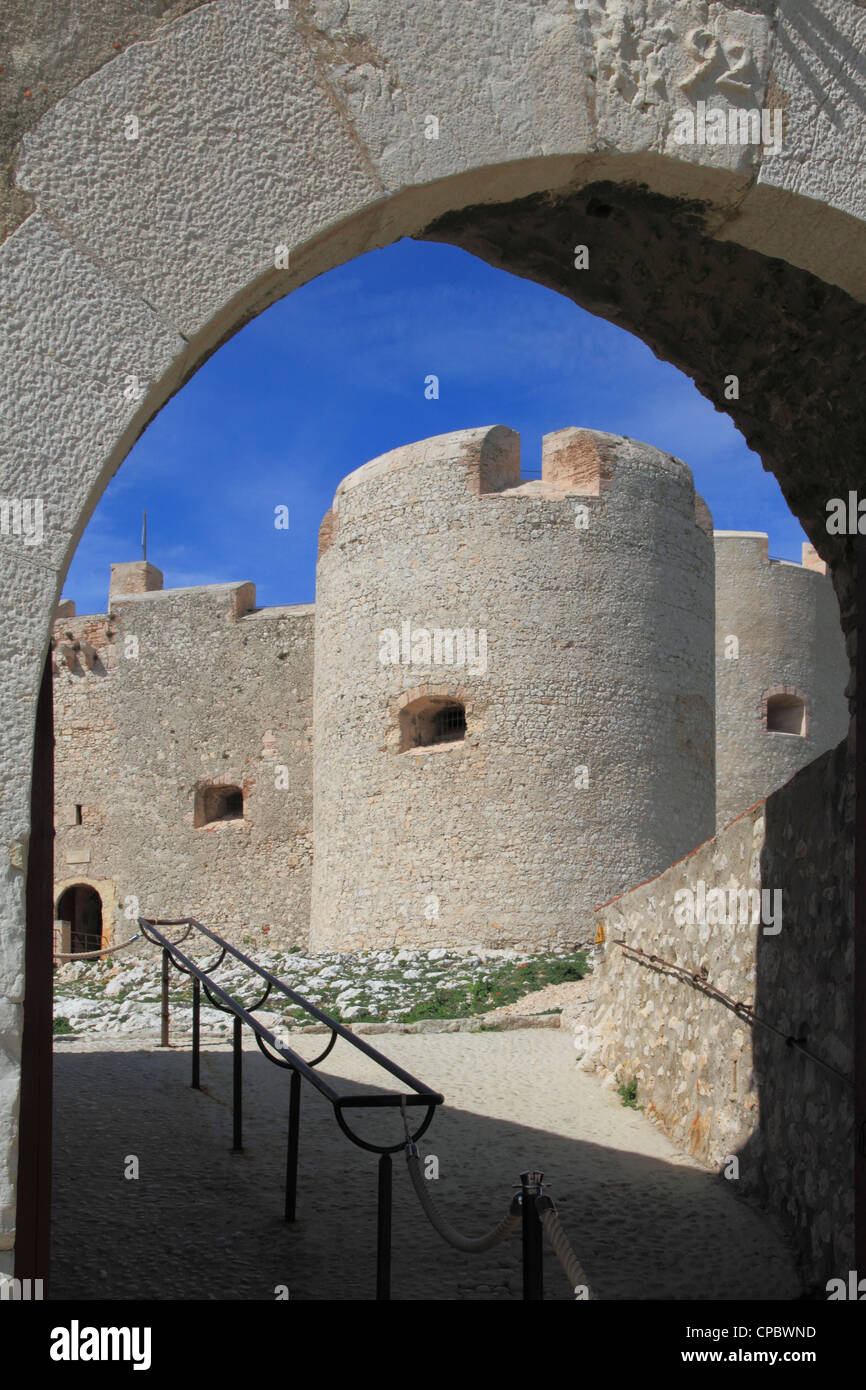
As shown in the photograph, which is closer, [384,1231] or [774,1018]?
[384,1231]

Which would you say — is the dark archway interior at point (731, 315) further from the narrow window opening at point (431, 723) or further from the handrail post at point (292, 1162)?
the narrow window opening at point (431, 723)

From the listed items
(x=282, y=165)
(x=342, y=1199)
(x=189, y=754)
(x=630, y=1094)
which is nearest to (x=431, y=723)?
(x=189, y=754)

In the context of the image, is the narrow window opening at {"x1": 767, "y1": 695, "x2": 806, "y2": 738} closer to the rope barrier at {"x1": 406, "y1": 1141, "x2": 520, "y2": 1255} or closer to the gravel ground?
the gravel ground

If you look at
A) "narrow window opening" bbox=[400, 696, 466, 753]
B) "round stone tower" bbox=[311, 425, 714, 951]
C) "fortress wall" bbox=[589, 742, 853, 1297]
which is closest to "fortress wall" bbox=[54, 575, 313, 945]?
"round stone tower" bbox=[311, 425, 714, 951]

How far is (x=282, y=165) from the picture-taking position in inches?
85.7

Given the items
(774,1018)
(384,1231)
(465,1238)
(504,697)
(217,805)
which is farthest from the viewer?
(217,805)

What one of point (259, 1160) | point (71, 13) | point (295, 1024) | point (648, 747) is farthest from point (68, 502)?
point (648, 747)

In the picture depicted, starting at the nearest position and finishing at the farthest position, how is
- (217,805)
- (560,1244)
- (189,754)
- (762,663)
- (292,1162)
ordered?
(560,1244) < (292,1162) < (189,754) < (217,805) < (762,663)

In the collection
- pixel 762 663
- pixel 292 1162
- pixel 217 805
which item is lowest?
pixel 292 1162

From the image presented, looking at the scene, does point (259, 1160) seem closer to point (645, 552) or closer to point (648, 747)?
point (648, 747)

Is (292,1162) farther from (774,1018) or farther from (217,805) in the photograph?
(217,805)

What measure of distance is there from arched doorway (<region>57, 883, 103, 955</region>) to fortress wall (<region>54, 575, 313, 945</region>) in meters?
0.86

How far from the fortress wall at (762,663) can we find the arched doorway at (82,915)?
33.8ft

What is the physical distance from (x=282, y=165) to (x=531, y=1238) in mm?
2039
